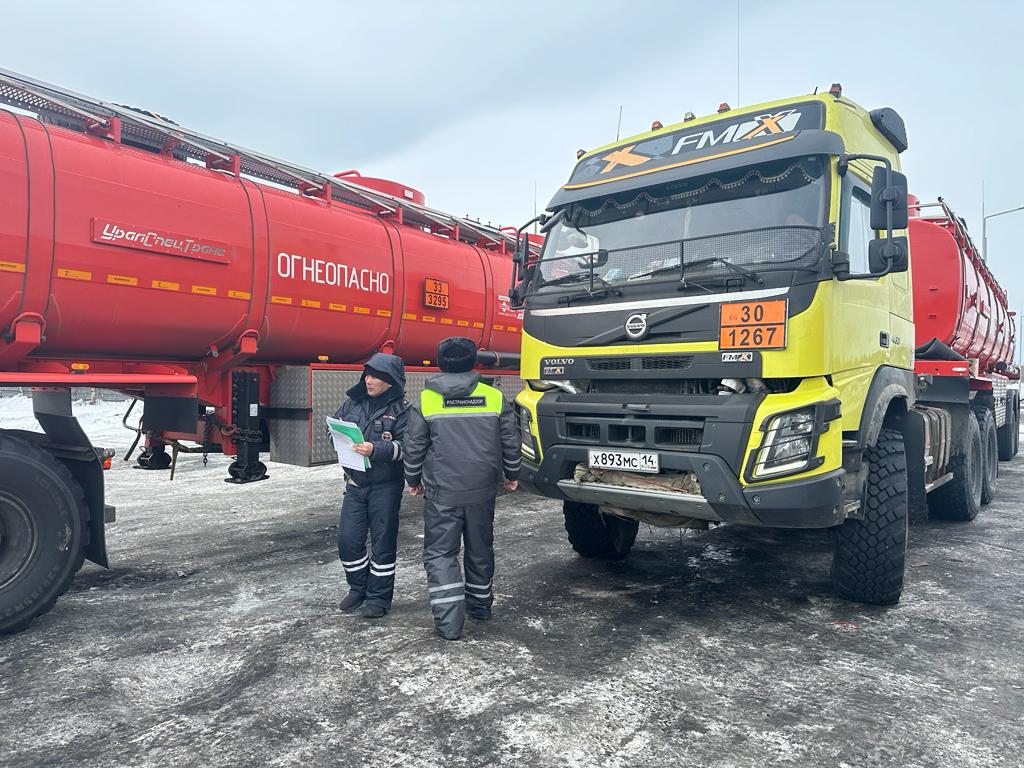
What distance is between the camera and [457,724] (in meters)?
2.94

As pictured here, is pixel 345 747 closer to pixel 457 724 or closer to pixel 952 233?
pixel 457 724

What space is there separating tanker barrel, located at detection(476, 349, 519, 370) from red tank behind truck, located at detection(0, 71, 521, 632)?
0.48 meters

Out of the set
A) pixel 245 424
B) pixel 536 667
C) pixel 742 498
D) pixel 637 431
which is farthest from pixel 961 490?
pixel 245 424

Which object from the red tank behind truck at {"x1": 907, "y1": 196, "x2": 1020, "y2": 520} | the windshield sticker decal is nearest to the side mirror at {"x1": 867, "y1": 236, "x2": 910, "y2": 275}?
the windshield sticker decal

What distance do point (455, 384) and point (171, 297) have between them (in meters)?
2.54

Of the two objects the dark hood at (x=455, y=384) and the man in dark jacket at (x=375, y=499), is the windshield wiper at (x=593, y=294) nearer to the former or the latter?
the dark hood at (x=455, y=384)

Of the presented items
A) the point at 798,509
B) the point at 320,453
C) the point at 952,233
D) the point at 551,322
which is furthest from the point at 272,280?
the point at 952,233

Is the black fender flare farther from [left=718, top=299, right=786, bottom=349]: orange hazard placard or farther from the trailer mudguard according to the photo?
[left=718, top=299, right=786, bottom=349]: orange hazard placard

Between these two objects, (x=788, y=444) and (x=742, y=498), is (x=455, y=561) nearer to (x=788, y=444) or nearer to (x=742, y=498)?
(x=742, y=498)

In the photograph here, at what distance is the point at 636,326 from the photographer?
423 centimetres

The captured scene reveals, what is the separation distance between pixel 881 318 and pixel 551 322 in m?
2.21

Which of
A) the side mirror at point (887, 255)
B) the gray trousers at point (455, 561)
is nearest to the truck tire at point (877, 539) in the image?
the side mirror at point (887, 255)

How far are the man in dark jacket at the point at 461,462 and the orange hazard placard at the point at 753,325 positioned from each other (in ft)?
4.51

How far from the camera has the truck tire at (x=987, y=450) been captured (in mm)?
7672
